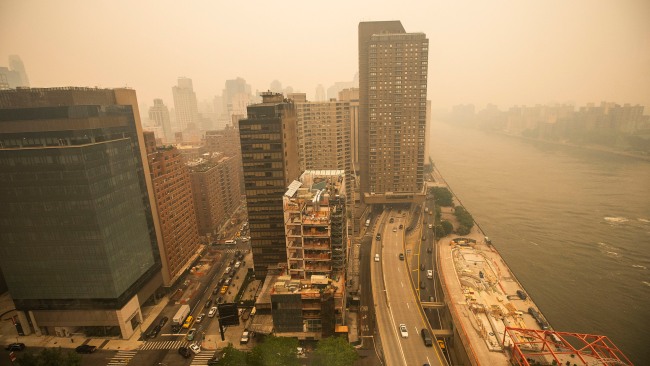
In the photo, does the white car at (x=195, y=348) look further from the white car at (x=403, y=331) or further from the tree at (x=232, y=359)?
the white car at (x=403, y=331)

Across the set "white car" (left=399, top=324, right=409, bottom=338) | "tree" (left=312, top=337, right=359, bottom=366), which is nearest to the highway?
"white car" (left=399, top=324, right=409, bottom=338)

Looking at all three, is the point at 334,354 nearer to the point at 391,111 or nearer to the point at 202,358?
the point at 202,358

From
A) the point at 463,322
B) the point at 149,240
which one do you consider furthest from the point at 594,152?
the point at 149,240

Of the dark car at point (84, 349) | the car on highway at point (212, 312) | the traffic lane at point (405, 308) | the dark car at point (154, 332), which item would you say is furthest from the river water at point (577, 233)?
the dark car at point (84, 349)

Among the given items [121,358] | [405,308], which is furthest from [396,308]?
[121,358]

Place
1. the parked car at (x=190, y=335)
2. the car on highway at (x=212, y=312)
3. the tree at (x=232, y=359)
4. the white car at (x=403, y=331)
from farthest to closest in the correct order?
the car on highway at (x=212, y=312), the parked car at (x=190, y=335), the white car at (x=403, y=331), the tree at (x=232, y=359)

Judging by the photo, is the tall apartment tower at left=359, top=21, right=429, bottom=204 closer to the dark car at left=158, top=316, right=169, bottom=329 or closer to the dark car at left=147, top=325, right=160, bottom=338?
the dark car at left=158, top=316, right=169, bottom=329
